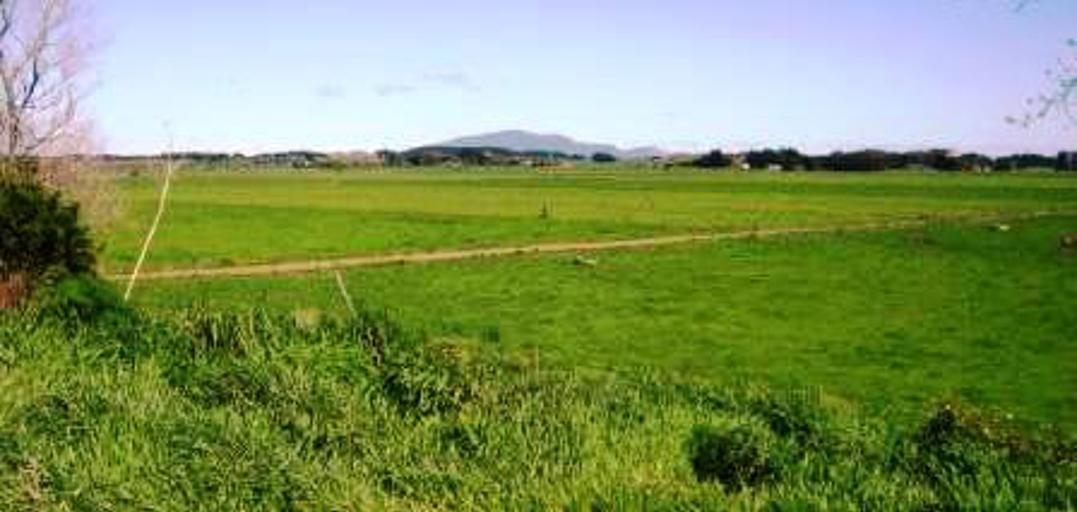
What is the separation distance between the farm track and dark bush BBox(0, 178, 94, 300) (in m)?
16.4

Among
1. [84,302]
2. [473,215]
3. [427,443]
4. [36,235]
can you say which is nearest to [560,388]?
[427,443]

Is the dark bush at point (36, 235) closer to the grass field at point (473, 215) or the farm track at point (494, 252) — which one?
the farm track at point (494, 252)

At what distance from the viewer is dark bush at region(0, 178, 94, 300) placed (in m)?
28.9

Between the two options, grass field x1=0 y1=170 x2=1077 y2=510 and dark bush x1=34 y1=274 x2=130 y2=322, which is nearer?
grass field x1=0 y1=170 x2=1077 y2=510

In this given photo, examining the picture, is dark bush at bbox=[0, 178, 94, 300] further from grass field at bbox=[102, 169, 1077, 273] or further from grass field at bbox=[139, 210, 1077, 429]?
grass field at bbox=[102, 169, 1077, 273]

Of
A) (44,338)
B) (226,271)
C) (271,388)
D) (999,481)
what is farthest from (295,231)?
(999,481)

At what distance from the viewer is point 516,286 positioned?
1773 inches

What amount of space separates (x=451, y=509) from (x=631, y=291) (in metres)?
35.7

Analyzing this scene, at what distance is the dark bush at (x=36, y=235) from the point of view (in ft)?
94.8

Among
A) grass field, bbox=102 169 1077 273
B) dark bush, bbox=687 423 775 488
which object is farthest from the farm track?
dark bush, bbox=687 423 775 488

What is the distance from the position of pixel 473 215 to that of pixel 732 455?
247ft

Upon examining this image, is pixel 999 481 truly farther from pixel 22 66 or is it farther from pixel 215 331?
pixel 22 66

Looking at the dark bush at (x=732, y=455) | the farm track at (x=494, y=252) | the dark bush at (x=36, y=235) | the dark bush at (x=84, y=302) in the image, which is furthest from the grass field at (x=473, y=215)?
the dark bush at (x=732, y=455)

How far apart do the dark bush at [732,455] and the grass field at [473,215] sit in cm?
4286
